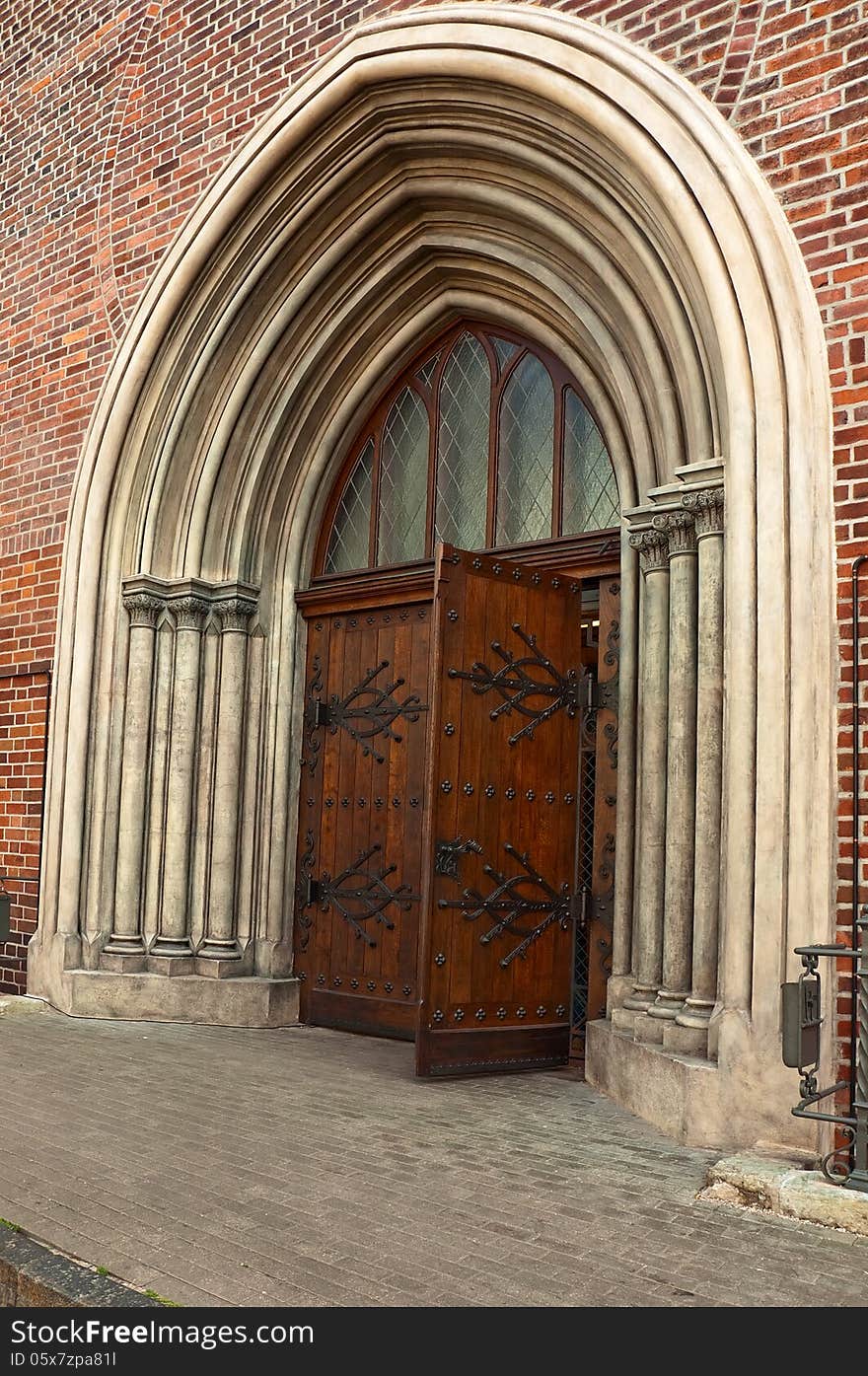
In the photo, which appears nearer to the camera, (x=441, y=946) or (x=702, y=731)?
(x=702, y=731)

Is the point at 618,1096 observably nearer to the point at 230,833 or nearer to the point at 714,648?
the point at 714,648

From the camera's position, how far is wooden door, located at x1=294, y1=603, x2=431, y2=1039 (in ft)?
21.5

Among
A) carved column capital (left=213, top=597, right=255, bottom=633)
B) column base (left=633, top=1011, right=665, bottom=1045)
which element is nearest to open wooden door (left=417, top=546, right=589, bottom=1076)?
column base (left=633, top=1011, right=665, bottom=1045)

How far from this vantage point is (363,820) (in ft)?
22.4

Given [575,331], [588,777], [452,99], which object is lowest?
[588,777]

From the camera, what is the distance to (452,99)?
5832 mm

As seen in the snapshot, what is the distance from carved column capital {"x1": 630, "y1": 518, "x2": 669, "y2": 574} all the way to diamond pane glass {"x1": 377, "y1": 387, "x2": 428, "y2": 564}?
1.76 meters

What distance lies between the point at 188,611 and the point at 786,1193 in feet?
15.1

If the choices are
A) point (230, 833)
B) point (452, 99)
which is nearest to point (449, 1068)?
point (230, 833)

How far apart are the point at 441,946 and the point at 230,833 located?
78.5 inches

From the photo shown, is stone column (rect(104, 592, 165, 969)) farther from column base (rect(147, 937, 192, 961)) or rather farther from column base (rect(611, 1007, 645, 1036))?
column base (rect(611, 1007, 645, 1036))

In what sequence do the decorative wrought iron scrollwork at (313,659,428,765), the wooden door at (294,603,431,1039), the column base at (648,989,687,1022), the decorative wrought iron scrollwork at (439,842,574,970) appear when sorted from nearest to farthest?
the column base at (648,989,687,1022), the decorative wrought iron scrollwork at (439,842,574,970), the wooden door at (294,603,431,1039), the decorative wrought iron scrollwork at (313,659,428,765)

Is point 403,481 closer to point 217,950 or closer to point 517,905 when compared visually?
point 517,905

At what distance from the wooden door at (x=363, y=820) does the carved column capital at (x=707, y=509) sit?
6.70ft
